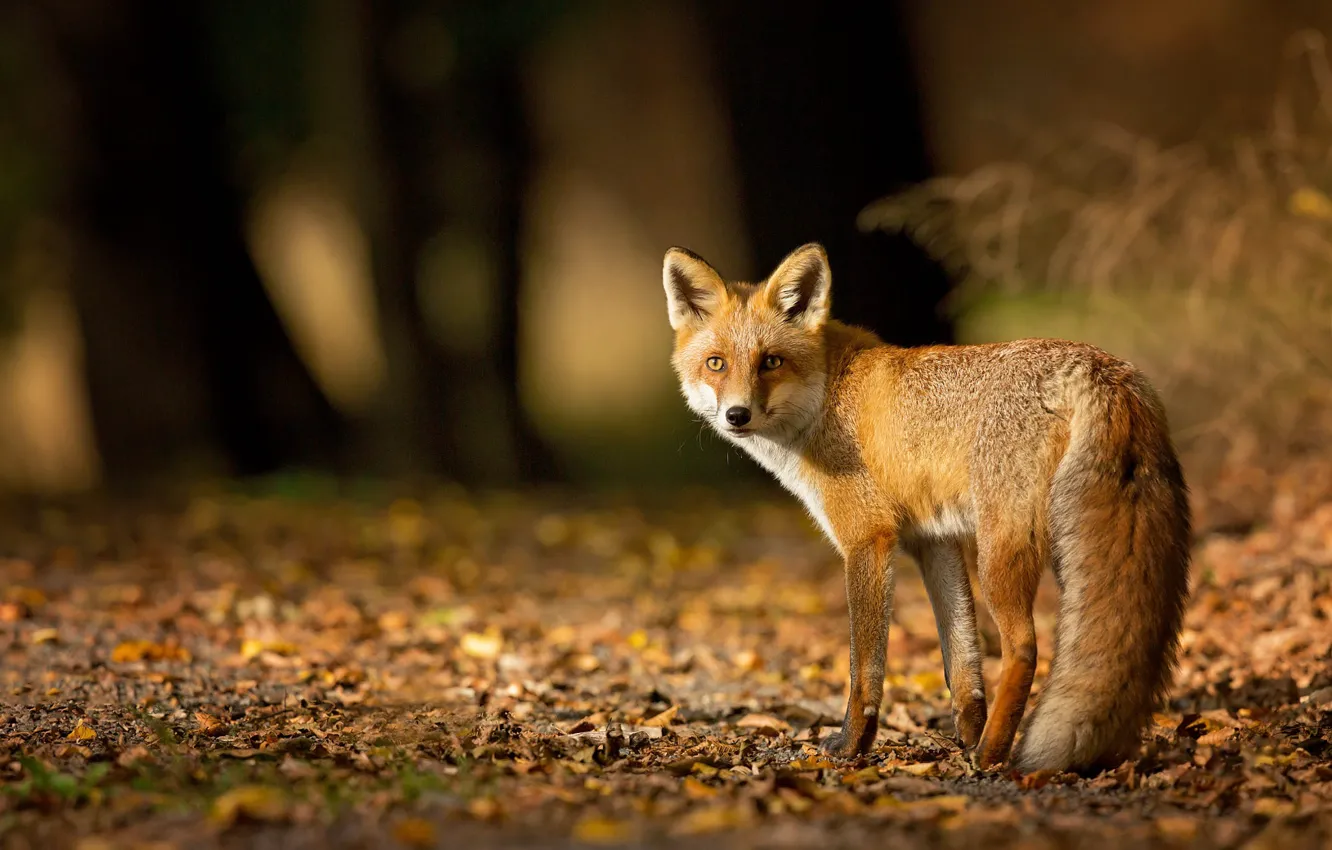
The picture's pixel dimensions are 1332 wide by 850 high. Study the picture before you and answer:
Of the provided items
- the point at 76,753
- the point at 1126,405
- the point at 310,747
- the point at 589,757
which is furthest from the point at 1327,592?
the point at 76,753

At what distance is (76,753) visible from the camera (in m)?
4.65

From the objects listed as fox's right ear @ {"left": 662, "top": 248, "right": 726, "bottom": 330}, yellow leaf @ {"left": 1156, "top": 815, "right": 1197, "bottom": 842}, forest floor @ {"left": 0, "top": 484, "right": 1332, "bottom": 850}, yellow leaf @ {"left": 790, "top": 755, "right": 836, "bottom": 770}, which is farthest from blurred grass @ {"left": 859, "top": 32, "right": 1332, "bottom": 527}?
yellow leaf @ {"left": 1156, "top": 815, "right": 1197, "bottom": 842}

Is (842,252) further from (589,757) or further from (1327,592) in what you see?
(589,757)

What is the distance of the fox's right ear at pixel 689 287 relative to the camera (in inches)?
236

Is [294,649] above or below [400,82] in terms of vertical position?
below

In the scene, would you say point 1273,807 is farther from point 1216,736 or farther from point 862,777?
point 862,777

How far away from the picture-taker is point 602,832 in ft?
11.8

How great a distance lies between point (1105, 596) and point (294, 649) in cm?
434

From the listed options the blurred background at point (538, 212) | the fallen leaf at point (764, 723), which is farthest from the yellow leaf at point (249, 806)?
the blurred background at point (538, 212)

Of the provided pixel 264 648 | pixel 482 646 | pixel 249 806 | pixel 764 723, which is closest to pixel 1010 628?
pixel 764 723

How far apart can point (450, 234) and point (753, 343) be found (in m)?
11.3

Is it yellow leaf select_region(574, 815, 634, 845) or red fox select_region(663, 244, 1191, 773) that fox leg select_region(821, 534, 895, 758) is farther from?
yellow leaf select_region(574, 815, 634, 845)

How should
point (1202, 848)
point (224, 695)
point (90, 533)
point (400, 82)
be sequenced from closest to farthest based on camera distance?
point (1202, 848) < point (224, 695) < point (90, 533) < point (400, 82)

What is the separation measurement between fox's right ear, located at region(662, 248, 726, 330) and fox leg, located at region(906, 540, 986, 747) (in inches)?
56.7
